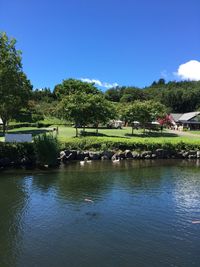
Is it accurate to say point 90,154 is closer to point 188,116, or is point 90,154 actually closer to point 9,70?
point 9,70

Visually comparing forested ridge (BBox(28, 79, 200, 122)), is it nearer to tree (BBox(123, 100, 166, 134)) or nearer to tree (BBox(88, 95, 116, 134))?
tree (BBox(123, 100, 166, 134))

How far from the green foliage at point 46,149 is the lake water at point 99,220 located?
3.80 m

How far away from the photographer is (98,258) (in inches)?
503

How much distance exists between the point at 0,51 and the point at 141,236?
84.6ft

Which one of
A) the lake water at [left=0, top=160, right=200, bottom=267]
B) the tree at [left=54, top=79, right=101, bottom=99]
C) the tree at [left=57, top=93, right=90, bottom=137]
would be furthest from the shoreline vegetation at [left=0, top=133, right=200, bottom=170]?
the tree at [left=54, top=79, right=101, bottom=99]

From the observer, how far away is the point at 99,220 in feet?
56.5

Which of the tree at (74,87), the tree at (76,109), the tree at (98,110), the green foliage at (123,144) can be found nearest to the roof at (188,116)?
the tree at (74,87)

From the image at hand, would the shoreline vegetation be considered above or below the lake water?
above

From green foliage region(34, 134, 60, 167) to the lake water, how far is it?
380 centimetres

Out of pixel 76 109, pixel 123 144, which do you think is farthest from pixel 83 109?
pixel 123 144

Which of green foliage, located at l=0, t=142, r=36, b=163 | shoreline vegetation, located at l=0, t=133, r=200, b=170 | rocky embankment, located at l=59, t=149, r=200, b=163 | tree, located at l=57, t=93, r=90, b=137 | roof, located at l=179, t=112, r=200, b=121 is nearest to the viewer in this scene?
shoreline vegetation, located at l=0, t=133, r=200, b=170

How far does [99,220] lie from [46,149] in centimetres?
1723

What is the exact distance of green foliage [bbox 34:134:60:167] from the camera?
33556 mm

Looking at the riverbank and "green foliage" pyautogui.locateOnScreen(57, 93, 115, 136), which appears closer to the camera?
the riverbank
